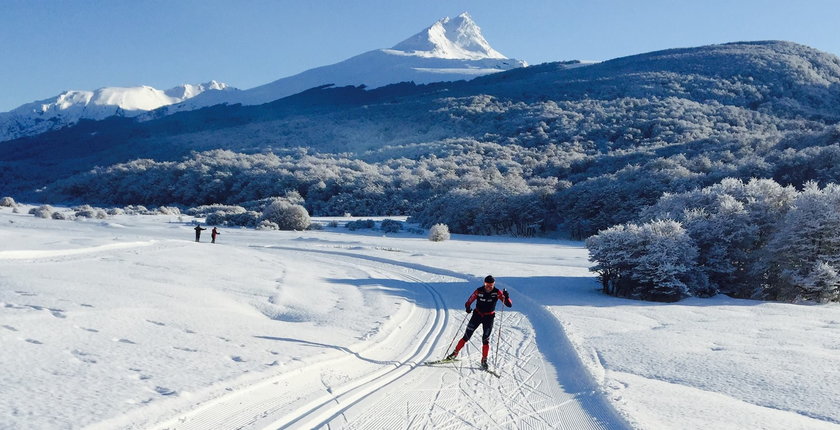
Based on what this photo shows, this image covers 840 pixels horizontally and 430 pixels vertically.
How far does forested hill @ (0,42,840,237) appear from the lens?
3788 cm

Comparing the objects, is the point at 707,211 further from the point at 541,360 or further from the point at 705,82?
the point at 705,82

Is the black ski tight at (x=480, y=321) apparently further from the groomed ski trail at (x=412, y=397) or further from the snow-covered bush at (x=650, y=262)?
the snow-covered bush at (x=650, y=262)

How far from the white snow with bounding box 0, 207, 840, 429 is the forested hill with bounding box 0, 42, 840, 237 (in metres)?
23.2

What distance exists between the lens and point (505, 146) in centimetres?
6856

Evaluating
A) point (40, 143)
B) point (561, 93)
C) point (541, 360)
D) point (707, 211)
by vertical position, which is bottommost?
point (541, 360)

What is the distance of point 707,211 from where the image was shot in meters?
18.3

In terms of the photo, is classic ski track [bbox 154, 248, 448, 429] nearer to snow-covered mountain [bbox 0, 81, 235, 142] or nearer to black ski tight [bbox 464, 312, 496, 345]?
black ski tight [bbox 464, 312, 496, 345]

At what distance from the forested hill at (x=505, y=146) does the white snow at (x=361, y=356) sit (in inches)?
913

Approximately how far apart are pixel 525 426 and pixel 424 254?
20336 mm

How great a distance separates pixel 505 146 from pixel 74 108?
170 metres

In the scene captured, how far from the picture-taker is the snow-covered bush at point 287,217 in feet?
127

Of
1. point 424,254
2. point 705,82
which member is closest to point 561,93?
point 705,82

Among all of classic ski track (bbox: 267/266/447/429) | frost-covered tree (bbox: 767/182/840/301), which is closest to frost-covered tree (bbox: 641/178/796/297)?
frost-covered tree (bbox: 767/182/840/301)

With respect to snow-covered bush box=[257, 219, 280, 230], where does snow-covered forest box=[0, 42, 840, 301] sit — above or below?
above
